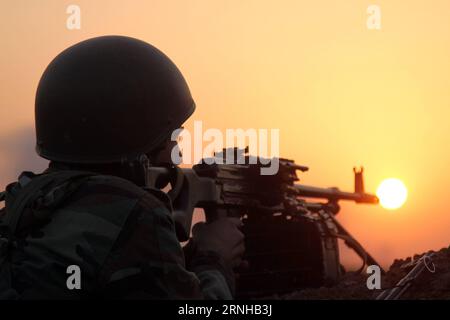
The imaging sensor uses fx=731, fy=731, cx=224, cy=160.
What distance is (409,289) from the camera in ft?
23.0

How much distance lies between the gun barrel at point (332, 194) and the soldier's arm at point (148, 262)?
683cm

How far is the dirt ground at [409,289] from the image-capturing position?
6.86 m

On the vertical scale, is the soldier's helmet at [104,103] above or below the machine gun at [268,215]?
above

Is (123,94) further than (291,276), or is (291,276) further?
(291,276)

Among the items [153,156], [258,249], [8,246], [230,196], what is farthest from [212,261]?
[258,249]

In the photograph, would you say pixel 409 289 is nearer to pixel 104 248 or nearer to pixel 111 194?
pixel 111 194

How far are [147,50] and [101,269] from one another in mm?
1706

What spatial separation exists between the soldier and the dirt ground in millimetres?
2618

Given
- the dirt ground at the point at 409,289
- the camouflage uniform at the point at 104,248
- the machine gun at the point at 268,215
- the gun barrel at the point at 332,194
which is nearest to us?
the camouflage uniform at the point at 104,248

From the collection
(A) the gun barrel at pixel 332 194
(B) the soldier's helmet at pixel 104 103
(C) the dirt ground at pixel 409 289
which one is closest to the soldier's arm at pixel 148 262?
(B) the soldier's helmet at pixel 104 103

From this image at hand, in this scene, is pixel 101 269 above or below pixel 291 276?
above

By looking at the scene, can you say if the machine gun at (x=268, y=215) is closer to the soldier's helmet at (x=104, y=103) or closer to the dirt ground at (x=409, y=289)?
the dirt ground at (x=409, y=289)

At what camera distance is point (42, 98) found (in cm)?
443

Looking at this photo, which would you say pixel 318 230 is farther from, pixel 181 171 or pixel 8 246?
pixel 8 246
